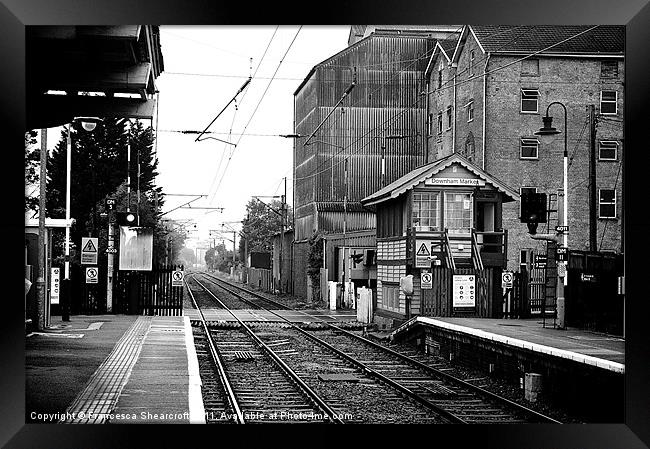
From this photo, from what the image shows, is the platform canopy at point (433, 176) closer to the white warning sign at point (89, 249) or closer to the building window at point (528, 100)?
the building window at point (528, 100)

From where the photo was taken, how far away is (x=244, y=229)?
1973cm

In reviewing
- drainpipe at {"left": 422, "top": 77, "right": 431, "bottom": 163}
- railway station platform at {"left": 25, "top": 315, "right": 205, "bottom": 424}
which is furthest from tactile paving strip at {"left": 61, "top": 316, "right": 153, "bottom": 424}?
drainpipe at {"left": 422, "top": 77, "right": 431, "bottom": 163}

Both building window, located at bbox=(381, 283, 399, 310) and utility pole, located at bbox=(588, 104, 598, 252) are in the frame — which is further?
building window, located at bbox=(381, 283, 399, 310)

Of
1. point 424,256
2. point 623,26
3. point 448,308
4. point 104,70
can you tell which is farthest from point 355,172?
point 623,26

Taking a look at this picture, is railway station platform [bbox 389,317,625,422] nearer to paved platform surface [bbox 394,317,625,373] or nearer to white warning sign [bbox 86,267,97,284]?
paved platform surface [bbox 394,317,625,373]

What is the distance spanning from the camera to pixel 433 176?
16125 millimetres

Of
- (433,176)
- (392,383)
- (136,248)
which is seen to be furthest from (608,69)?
(136,248)

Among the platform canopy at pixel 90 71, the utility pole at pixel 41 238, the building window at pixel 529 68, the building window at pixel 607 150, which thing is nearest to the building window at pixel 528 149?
the building window at pixel 529 68

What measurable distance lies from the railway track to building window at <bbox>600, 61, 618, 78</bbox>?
13.4ft

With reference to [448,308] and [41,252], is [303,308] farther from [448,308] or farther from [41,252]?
[41,252]

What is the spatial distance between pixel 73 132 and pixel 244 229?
4840 mm

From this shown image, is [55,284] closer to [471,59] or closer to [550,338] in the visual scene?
[471,59]

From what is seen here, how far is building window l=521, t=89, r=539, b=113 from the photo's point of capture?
1334 cm
